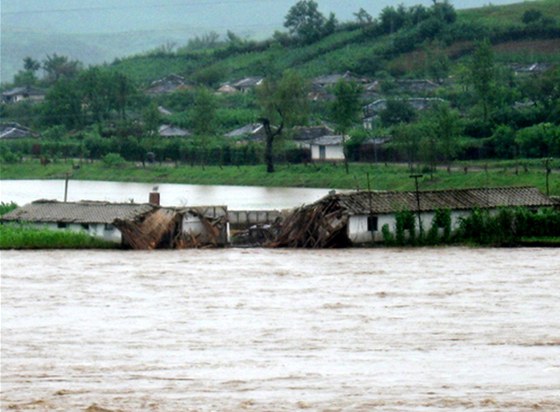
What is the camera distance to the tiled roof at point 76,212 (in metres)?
40.8

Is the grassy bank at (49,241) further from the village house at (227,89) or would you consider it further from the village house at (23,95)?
the village house at (23,95)

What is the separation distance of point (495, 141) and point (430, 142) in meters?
2.66

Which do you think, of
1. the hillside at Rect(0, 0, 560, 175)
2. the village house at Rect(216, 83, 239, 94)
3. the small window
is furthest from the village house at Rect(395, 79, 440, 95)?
the small window

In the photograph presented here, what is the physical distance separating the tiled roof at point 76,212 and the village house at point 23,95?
48.8 metres

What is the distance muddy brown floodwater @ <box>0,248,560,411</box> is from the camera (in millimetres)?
20125

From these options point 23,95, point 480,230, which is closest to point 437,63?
point 23,95

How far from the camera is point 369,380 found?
A: 21.0 meters

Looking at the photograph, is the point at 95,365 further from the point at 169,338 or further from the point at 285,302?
the point at 285,302

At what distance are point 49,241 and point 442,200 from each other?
943cm

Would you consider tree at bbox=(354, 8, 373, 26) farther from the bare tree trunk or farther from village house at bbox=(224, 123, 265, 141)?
the bare tree trunk

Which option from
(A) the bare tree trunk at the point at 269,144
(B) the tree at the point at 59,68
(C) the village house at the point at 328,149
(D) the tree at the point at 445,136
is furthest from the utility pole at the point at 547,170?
(B) the tree at the point at 59,68

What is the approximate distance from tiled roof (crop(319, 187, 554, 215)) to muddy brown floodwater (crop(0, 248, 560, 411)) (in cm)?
134

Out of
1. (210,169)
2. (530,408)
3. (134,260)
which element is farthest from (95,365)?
(210,169)

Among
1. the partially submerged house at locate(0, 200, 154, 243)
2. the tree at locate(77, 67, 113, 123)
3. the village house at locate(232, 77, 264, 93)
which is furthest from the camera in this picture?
the village house at locate(232, 77, 264, 93)
